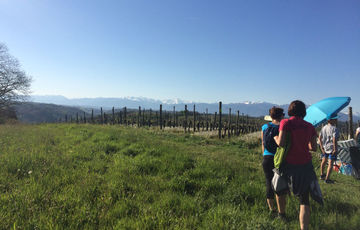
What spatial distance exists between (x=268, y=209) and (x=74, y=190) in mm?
3199

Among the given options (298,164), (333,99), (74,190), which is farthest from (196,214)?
(333,99)

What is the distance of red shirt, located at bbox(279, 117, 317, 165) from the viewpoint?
90.4 inches

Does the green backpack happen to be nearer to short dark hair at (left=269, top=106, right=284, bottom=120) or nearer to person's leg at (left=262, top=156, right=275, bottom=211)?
person's leg at (left=262, top=156, right=275, bottom=211)

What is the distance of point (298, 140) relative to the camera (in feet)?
7.55

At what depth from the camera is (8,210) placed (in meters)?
2.16

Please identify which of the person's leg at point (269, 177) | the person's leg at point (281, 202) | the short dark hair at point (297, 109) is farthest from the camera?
the person's leg at point (269, 177)

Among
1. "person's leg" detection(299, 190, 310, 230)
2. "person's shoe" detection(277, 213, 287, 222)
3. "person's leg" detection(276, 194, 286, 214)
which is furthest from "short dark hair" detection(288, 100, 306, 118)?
"person's shoe" detection(277, 213, 287, 222)

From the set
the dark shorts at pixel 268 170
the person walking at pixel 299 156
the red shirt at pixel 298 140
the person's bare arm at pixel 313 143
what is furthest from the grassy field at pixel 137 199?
the person's bare arm at pixel 313 143

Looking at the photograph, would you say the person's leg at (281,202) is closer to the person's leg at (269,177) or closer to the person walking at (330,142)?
the person's leg at (269,177)

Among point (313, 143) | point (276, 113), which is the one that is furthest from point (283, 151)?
point (276, 113)

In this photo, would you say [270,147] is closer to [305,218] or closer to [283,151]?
[283,151]

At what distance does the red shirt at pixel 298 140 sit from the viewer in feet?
7.53

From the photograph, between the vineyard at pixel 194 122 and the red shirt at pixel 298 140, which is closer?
the red shirt at pixel 298 140

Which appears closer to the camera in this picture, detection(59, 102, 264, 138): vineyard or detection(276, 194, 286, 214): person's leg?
detection(276, 194, 286, 214): person's leg
